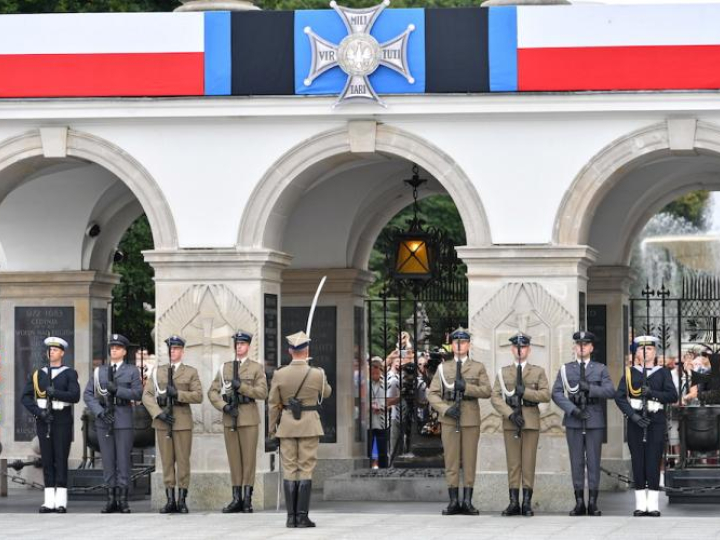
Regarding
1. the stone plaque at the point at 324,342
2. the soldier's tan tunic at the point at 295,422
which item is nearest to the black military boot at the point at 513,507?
the soldier's tan tunic at the point at 295,422

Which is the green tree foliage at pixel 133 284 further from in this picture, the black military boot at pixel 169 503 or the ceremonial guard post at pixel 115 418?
the black military boot at pixel 169 503

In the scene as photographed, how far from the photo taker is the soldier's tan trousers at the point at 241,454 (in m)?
18.8

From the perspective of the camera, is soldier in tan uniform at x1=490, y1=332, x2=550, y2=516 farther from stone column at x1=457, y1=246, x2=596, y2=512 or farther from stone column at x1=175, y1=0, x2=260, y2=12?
stone column at x1=175, y1=0, x2=260, y2=12

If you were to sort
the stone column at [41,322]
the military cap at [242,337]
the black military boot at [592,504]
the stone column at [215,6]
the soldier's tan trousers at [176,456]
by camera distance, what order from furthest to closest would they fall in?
the stone column at [41,322] < the stone column at [215,6] < the soldier's tan trousers at [176,456] < the military cap at [242,337] < the black military boot at [592,504]

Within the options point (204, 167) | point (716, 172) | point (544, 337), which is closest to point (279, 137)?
point (204, 167)

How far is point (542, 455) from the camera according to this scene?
736 inches

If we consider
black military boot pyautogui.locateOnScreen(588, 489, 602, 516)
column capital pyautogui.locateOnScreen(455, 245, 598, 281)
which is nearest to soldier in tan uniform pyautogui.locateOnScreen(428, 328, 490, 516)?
column capital pyautogui.locateOnScreen(455, 245, 598, 281)

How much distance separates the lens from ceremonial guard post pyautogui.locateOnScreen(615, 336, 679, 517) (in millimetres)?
18016

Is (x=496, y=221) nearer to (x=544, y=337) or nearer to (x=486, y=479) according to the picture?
(x=544, y=337)

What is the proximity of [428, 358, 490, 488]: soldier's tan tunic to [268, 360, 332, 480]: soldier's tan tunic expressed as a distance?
5.10 ft

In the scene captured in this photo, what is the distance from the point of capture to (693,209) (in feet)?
201

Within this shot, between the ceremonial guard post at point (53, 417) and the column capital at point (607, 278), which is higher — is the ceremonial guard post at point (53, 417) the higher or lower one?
the lower one

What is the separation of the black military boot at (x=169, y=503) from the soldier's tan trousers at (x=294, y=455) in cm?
198

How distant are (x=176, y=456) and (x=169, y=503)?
45 cm
